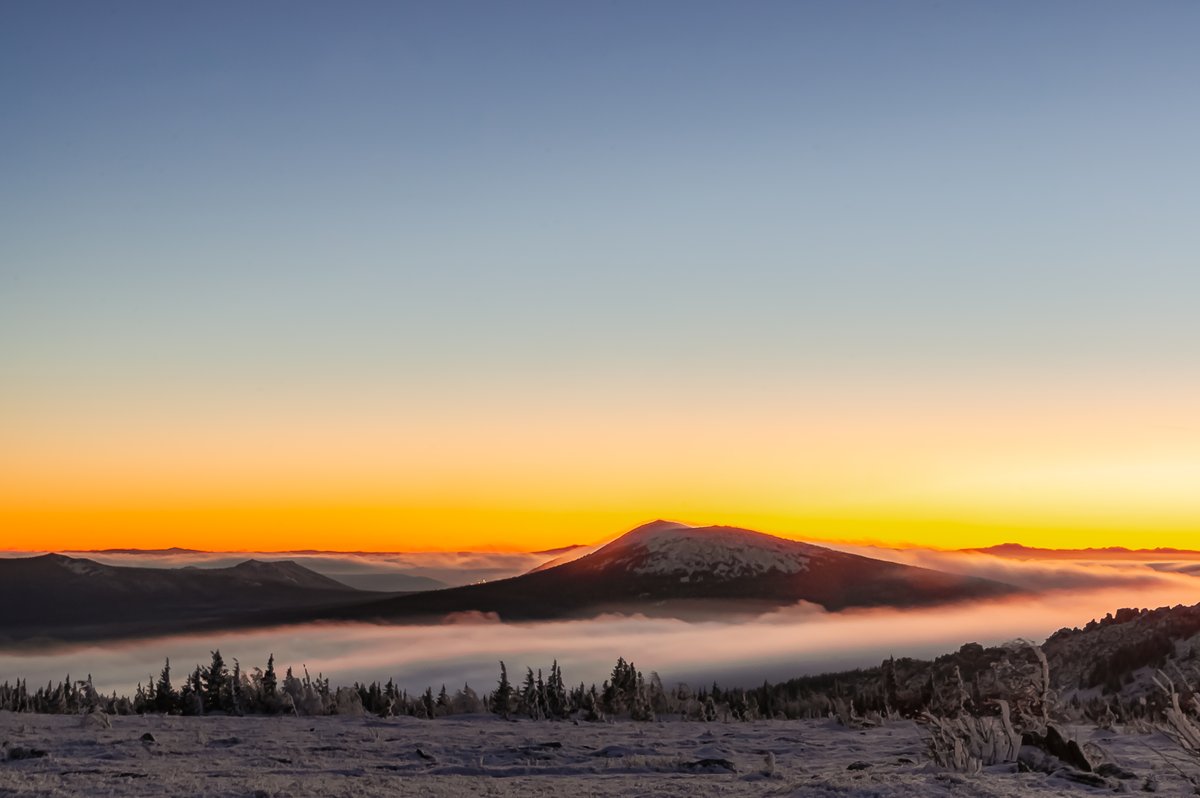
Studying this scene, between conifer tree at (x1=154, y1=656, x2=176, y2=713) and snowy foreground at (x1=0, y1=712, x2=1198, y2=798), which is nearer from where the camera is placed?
snowy foreground at (x1=0, y1=712, x2=1198, y2=798)

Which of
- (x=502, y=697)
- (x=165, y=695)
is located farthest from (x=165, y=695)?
(x=502, y=697)

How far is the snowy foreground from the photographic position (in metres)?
13.0

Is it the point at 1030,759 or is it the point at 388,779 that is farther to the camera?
the point at 388,779

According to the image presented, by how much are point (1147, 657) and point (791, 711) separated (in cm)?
1516

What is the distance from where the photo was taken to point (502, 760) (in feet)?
62.4

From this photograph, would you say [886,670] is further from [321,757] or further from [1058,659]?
[321,757]

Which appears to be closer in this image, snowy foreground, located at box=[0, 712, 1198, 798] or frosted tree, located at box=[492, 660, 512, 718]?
snowy foreground, located at box=[0, 712, 1198, 798]

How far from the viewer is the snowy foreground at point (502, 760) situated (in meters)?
13.0

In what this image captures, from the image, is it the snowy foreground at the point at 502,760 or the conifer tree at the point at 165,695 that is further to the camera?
the conifer tree at the point at 165,695

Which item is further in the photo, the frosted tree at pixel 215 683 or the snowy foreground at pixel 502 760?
the frosted tree at pixel 215 683

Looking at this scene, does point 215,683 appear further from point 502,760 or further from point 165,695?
point 502,760

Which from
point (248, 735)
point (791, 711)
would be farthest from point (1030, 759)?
point (791, 711)

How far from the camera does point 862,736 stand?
2283 centimetres

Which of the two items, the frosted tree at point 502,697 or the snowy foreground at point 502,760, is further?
the frosted tree at point 502,697
